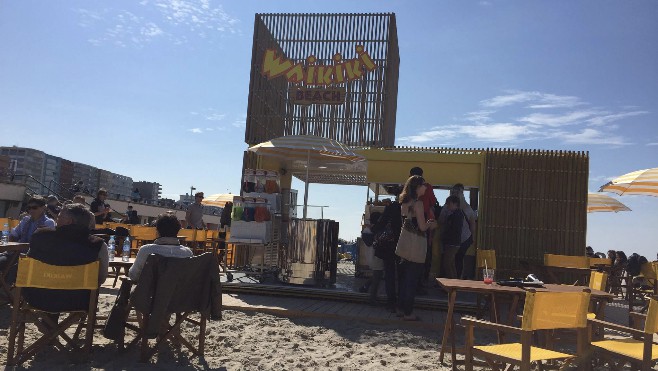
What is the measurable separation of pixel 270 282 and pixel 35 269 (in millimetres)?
4743

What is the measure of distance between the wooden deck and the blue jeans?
173 mm

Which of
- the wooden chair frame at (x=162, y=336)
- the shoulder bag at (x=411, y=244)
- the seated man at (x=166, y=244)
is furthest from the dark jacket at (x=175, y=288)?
the shoulder bag at (x=411, y=244)

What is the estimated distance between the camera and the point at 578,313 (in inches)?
136

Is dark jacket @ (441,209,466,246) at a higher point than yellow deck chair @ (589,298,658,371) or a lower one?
higher

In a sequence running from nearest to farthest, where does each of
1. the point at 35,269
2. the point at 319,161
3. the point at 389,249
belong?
the point at 35,269 → the point at 389,249 → the point at 319,161

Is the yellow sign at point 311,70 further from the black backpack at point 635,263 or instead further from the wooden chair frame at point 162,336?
the wooden chair frame at point 162,336

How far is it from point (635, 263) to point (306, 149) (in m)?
7.37

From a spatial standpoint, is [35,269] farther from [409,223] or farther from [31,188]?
[31,188]

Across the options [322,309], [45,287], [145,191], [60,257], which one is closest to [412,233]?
[322,309]

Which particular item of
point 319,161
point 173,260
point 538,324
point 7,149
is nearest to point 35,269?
point 173,260

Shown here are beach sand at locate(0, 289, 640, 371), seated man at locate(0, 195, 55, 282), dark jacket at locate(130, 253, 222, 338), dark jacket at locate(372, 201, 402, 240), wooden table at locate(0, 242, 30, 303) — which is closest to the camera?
dark jacket at locate(130, 253, 222, 338)

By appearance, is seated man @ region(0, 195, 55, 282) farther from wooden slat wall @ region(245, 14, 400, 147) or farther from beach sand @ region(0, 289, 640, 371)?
wooden slat wall @ region(245, 14, 400, 147)

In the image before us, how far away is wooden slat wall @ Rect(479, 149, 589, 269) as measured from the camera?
1004cm

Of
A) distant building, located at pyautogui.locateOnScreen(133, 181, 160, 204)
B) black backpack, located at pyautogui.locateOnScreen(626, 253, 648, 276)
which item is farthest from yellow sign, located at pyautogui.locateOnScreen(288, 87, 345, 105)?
distant building, located at pyautogui.locateOnScreen(133, 181, 160, 204)
